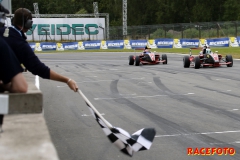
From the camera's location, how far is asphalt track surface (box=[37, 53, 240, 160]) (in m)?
7.40

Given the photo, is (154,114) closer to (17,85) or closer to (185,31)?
(17,85)

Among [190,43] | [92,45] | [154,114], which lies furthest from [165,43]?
[154,114]

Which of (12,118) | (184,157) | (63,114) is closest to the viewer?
(12,118)

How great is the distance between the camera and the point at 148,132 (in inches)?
198

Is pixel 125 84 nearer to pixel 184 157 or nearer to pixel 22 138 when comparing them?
pixel 184 157

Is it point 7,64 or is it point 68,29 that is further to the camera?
point 68,29

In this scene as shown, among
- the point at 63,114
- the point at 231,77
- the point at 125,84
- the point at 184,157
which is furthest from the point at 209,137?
the point at 231,77

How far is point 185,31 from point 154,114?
4767 cm

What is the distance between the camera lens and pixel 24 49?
5.95 meters

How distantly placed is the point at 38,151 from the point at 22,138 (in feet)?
1.49

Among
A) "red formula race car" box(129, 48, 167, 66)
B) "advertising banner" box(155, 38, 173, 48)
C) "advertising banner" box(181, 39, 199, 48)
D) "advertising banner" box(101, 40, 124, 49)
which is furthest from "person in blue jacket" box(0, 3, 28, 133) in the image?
"advertising banner" box(101, 40, 124, 49)

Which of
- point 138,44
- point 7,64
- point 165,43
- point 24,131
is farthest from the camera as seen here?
point 165,43

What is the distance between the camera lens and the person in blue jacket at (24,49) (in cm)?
586

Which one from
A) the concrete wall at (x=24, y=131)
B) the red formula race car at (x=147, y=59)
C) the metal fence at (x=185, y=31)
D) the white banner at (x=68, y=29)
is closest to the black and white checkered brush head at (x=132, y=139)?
the concrete wall at (x=24, y=131)
